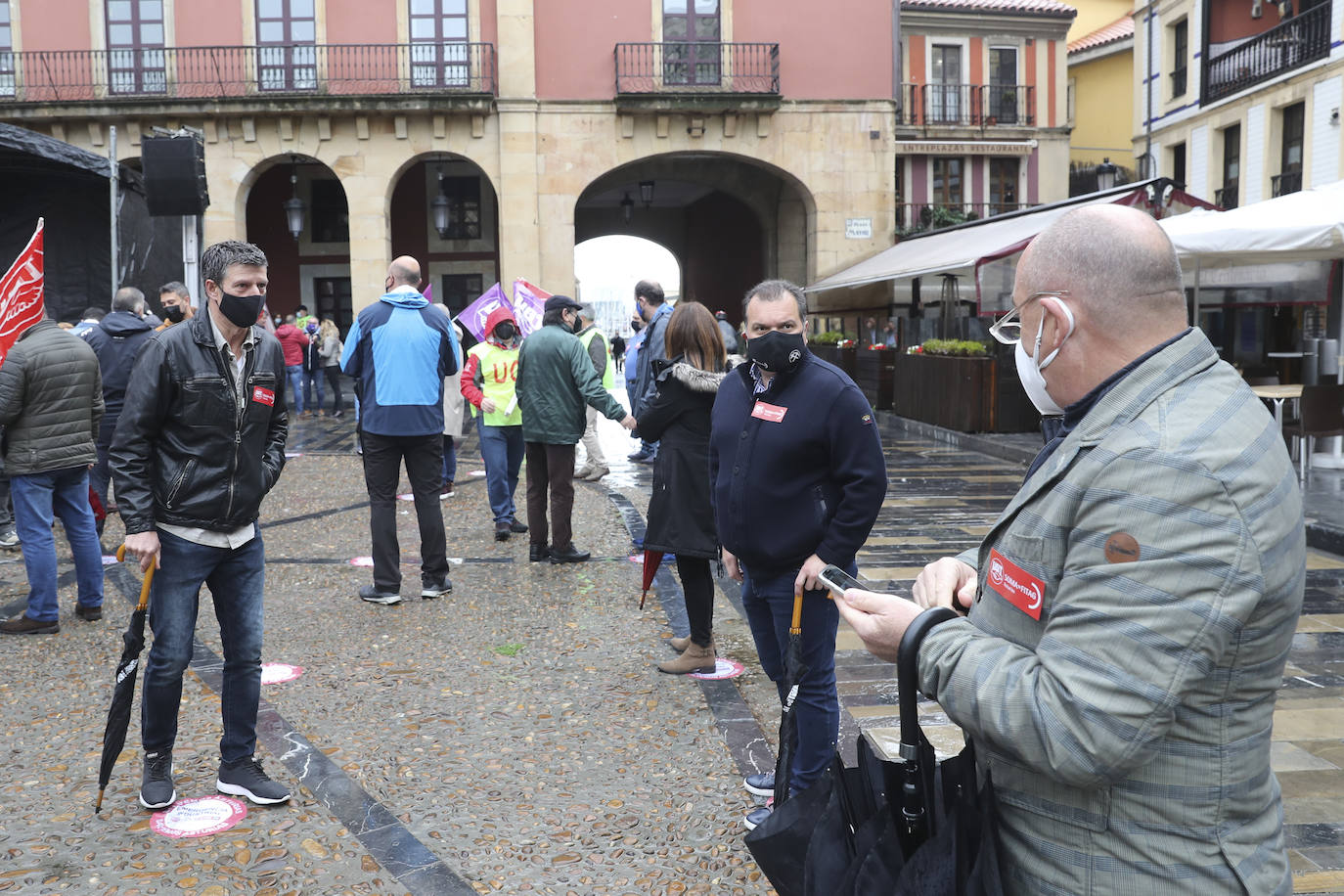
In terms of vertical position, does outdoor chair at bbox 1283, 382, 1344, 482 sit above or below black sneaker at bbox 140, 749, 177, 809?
above

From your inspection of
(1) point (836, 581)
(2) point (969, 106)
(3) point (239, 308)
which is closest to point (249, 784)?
(3) point (239, 308)

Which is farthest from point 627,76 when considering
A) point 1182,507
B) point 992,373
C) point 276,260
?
point 1182,507

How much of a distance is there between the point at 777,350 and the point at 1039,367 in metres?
1.85

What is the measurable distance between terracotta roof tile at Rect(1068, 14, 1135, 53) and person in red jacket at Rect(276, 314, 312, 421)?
28601mm

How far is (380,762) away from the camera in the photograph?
3.98m

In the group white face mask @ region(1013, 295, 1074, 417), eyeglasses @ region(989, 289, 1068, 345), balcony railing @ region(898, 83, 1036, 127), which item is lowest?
white face mask @ region(1013, 295, 1074, 417)

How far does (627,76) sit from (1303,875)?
21.3 m

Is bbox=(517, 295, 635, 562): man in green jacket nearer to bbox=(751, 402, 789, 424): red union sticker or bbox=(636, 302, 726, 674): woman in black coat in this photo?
bbox=(636, 302, 726, 674): woman in black coat

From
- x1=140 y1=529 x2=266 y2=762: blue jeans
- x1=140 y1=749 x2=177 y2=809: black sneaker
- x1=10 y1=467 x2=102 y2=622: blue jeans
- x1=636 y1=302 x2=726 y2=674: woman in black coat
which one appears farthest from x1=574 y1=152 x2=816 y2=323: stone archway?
x1=140 y1=749 x2=177 y2=809: black sneaker

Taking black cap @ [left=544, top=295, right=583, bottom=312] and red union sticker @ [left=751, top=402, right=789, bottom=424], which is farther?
black cap @ [left=544, top=295, right=583, bottom=312]

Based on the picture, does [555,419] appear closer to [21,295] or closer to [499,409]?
[499,409]

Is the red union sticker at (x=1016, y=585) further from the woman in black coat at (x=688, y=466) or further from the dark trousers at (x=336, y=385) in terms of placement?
the dark trousers at (x=336, y=385)

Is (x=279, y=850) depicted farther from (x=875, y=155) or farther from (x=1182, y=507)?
(x=875, y=155)

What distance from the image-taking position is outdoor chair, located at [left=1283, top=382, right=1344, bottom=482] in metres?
9.05
